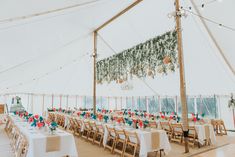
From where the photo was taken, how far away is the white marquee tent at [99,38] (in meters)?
4.94

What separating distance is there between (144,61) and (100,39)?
3629 millimetres

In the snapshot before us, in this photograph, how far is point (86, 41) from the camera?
10008 mm

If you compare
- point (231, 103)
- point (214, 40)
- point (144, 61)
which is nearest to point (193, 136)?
point (214, 40)

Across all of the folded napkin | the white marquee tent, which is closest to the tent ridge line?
the white marquee tent

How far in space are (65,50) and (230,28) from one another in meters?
6.90

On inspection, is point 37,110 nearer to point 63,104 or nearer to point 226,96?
point 63,104

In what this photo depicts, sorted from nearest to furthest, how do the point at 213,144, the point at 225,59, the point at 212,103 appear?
the point at 213,144
the point at 225,59
the point at 212,103

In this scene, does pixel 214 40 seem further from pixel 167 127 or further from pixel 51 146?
pixel 51 146

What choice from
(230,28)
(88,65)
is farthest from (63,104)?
(230,28)

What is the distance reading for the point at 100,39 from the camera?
1104cm

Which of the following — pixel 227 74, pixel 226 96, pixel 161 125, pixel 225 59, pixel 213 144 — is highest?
pixel 225 59

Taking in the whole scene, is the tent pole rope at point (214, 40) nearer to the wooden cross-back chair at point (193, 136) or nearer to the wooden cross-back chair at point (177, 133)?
the wooden cross-back chair at point (193, 136)

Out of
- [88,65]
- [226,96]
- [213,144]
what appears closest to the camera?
[213,144]

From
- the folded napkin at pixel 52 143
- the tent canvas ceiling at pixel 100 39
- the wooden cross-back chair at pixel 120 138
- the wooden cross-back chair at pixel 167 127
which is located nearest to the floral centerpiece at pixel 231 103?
the tent canvas ceiling at pixel 100 39
